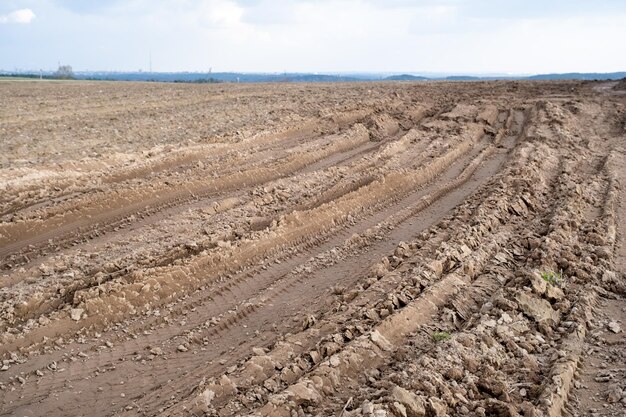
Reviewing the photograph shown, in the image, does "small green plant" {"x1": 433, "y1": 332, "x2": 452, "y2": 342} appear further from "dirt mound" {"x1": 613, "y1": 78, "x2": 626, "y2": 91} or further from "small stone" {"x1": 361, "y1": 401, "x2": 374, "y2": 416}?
"dirt mound" {"x1": 613, "y1": 78, "x2": 626, "y2": 91}

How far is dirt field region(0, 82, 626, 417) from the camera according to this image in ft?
13.2

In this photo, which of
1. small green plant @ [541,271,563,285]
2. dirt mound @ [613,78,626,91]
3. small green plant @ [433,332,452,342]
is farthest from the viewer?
dirt mound @ [613,78,626,91]

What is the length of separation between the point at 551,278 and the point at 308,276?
2.91 m

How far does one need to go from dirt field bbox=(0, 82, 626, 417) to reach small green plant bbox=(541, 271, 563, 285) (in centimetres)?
7

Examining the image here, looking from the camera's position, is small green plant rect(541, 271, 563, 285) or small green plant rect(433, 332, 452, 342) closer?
small green plant rect(433, 332, 452, 342)

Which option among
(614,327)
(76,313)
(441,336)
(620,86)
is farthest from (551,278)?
(620,86)

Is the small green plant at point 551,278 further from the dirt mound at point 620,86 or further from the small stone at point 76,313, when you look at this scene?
the dirt mound at point 620,86

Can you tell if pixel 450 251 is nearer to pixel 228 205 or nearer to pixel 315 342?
pixel 315 342

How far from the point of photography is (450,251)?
20.6 feet

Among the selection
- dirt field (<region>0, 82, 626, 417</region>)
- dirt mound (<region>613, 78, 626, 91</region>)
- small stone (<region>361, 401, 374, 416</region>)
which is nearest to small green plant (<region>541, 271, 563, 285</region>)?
dirt field (<region>0, 82, 626, 417</region>)

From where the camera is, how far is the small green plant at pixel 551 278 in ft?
18.3

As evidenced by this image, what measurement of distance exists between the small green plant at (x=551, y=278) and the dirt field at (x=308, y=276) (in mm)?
68

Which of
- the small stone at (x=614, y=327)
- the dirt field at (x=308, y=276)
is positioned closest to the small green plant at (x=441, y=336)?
the dirt field at (x=308, y=276)

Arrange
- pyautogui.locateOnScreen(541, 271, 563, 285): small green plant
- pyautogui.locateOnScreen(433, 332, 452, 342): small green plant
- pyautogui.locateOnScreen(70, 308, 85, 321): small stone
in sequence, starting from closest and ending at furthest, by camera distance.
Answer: pyautogui.locateOnScreen(433, 332, 452, 342): small green plant → pyautogui.locateOnScreen(70, 308, 85, 321): small stone → pyautogui.locateOnScreen(541, 271, 563, 285): small green plant
